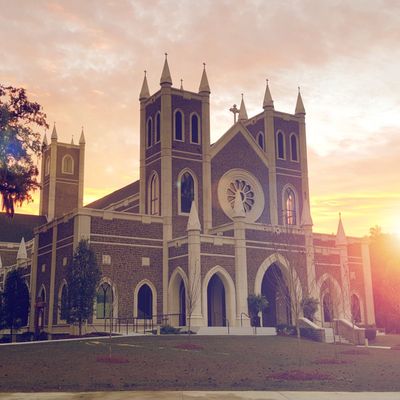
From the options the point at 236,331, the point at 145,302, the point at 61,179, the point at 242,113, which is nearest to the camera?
the point at 236,331

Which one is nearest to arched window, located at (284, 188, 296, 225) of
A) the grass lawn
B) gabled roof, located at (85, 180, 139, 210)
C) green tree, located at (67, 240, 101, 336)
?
gabled roof, located at (85, 180, 139, 210)

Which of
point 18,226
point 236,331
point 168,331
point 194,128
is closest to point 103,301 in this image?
point 168,331

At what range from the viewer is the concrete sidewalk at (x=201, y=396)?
13383 mm

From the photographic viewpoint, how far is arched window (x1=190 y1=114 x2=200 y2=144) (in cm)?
4628

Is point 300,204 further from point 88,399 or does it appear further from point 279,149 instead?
point 88,399

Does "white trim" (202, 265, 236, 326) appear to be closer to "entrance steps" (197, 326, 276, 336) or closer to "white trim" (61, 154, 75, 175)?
"entrance steps" (197, 326, 276, 336)

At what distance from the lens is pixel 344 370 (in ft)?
65.4

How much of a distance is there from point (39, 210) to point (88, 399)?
67.0 m

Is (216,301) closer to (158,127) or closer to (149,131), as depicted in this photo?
(158,127)

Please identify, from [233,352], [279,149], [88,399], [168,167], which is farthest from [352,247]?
[88,399]

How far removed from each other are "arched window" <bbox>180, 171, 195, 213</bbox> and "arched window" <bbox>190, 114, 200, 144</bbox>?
2.99m

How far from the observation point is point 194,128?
46719 mm

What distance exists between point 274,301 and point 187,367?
2591 centimetres

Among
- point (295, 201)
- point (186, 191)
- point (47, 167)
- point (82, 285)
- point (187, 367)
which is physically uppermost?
point (47, 167)
